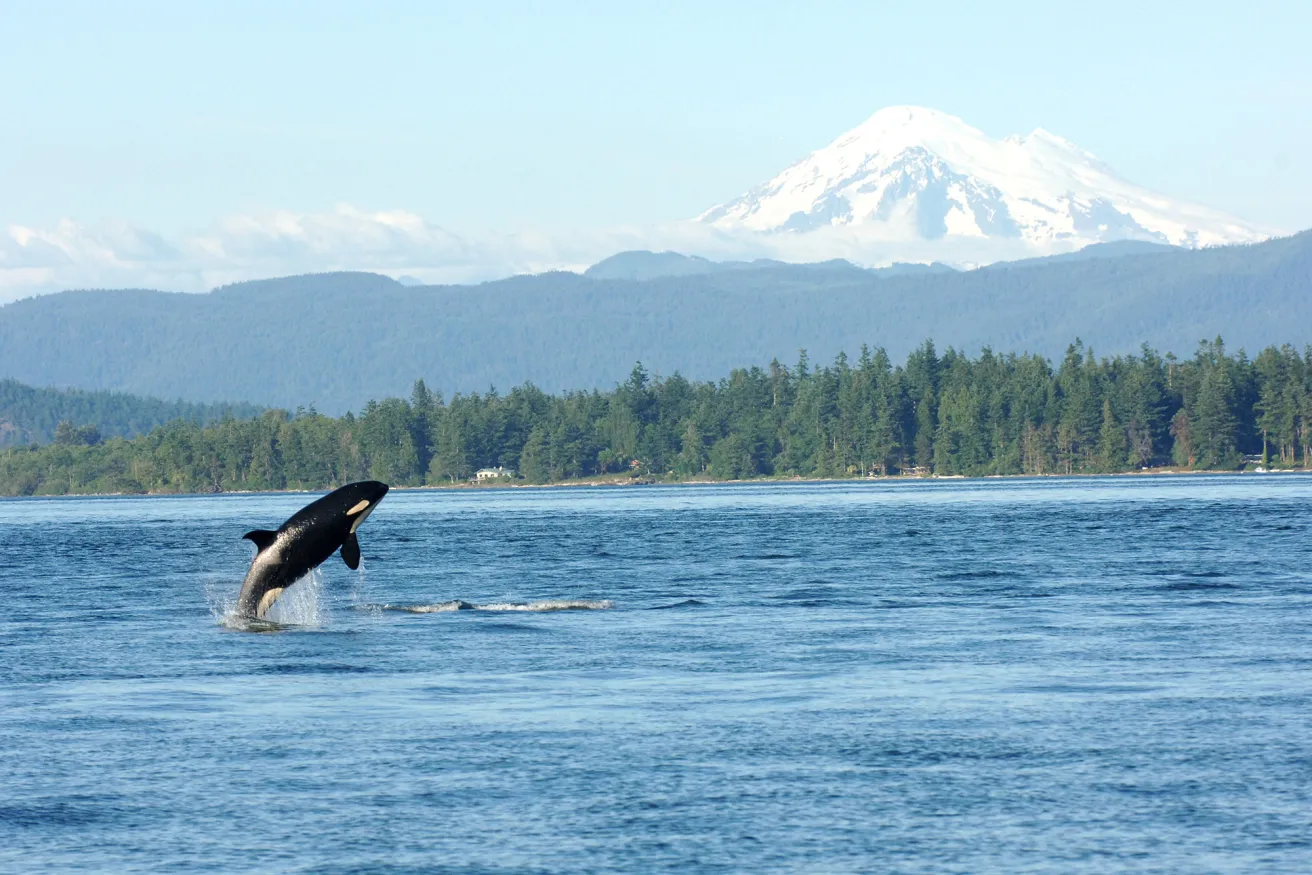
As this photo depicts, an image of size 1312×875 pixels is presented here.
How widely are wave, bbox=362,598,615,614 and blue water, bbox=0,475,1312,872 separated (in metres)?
0.22

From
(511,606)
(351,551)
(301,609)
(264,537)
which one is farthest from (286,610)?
(351,551)

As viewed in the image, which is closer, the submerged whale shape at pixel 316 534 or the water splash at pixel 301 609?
the submerged whale shape at pixel 316 534

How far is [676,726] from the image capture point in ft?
97.9

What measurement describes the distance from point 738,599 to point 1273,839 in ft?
104

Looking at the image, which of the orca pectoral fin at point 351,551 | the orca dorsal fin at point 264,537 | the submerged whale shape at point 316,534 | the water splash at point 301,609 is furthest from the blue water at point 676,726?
the orca dorsal fin at point 264,537

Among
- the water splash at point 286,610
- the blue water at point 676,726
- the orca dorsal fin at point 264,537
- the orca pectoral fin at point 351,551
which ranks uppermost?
the orca dorsal fin at point 264,537

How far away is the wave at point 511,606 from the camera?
50.0 metres

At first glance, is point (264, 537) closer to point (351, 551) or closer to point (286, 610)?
point (351, 551)

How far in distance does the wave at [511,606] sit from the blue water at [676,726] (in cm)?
22

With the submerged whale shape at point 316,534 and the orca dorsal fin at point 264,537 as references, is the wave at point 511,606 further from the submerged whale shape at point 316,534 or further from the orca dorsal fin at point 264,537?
the orca dorsal fin at point 264,537

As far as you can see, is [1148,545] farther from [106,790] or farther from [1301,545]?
[106,790]

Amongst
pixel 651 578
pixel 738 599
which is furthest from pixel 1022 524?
pixel 738 599

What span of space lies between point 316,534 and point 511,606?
9.50m

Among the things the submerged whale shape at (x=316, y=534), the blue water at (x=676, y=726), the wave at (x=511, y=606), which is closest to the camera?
the blue water at (x=676, y=726)
